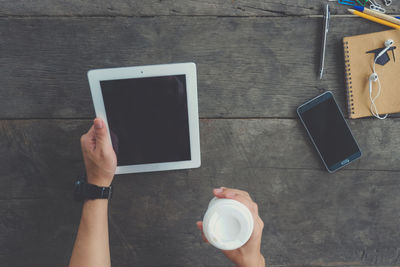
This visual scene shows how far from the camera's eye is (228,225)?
600 millimetres

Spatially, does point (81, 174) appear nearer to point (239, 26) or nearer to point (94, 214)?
point (94, 214)

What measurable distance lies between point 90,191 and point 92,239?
124 millimetres

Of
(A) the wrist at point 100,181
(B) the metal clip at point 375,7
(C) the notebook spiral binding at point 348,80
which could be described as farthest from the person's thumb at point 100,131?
(B) the metal clip at point 375,7

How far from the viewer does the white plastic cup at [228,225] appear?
59 centimetres

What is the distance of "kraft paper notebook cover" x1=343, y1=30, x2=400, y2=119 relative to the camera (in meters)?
0.84

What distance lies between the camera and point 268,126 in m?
0.87

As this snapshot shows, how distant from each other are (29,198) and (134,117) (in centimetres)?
43

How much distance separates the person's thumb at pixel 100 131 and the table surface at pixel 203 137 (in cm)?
14

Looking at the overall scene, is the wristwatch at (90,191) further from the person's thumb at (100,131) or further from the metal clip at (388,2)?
the metal clip at (388,2)

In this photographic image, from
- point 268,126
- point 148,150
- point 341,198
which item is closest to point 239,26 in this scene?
point 268,126

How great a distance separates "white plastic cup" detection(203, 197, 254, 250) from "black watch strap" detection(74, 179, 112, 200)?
1.08 feet

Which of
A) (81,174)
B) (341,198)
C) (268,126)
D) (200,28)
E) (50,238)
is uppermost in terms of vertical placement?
(200,28)

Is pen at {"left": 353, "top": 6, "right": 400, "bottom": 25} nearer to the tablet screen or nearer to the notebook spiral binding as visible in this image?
the notebook spiral binding

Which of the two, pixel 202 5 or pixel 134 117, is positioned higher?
pixel 202 5
